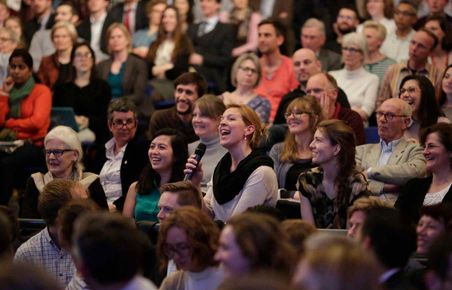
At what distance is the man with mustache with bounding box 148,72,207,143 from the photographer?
326 inches

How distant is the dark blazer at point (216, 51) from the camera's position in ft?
34.1

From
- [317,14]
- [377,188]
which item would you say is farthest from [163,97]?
[377,188]

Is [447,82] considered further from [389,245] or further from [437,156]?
[389,245]

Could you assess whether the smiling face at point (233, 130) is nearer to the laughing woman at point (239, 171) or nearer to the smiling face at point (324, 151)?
the laughing woman at point (239, 171)

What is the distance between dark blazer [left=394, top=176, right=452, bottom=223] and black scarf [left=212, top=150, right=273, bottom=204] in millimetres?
750

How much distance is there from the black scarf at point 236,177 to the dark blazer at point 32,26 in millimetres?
5250

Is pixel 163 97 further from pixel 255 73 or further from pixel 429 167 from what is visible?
pixel 429 167

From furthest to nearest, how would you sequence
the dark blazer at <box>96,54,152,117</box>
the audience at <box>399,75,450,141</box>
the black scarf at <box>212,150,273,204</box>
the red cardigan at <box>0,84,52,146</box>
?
the dark blazer at <box>96,54,152,117</box>
the red cardigan at <box>0,84,52,146</box>
the audience at <box>399,75,450,141</box>
the black scarf at <box>212,150,273,204</box>

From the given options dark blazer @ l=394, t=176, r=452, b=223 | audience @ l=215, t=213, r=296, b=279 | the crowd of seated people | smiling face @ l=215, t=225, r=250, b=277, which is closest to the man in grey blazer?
the crowd of seated people

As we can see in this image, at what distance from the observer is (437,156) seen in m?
6.61

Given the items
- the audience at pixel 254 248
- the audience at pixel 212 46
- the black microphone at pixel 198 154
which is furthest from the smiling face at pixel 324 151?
the audience at pixel 212 46

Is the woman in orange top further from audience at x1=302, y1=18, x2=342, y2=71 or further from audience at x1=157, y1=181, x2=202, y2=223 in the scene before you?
audience at x1=157, y1=181, x2=202, y2=223

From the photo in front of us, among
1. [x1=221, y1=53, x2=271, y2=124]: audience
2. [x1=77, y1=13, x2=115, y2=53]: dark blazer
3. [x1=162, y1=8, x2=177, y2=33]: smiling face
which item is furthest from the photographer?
[x1=77, y1=13, x2=115, y2=53]: dark blazer

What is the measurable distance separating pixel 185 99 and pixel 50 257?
2.48 metres
